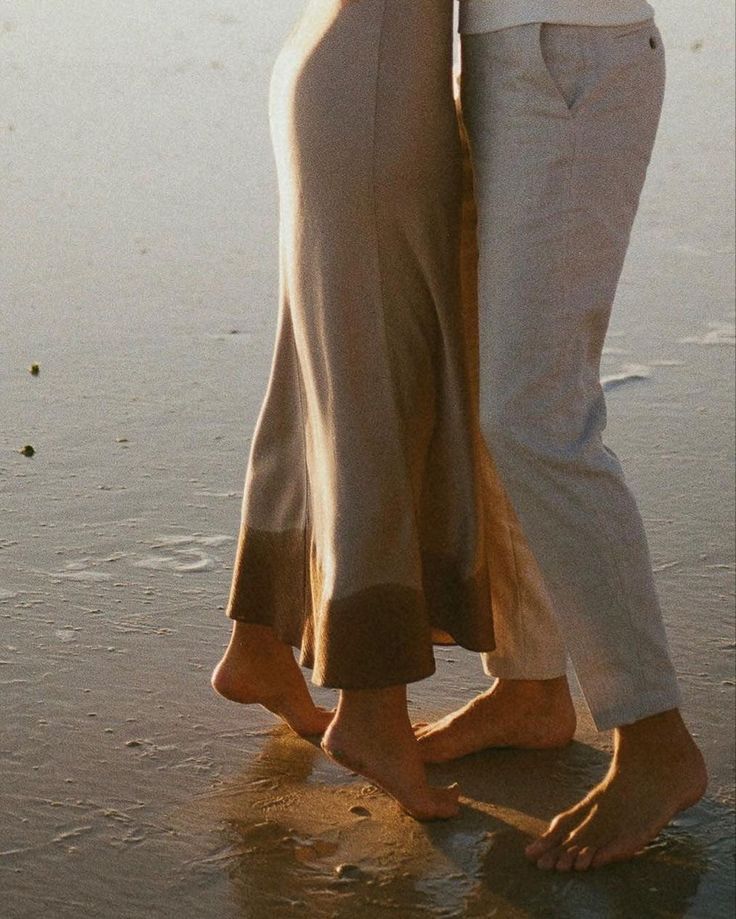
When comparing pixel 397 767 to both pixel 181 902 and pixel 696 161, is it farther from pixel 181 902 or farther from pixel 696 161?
pixel 696 161

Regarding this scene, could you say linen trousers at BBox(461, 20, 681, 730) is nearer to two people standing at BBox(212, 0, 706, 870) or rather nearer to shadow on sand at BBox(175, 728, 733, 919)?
two people standing at BBox(212, 0, 706, 870)

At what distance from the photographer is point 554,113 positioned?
2.74 metres

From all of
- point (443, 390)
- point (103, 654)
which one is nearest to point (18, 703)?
point (103, 654)

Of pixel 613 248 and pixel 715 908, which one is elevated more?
pixel 613 248

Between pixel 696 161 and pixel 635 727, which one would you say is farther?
pixel 696 161

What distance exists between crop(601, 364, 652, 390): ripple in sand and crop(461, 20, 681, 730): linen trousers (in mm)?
2202

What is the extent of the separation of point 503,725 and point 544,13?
1.11 metres

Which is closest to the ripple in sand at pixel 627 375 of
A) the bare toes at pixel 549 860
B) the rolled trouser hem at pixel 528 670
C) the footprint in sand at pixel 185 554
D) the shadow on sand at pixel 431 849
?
the footprint in sand at pixel 185 554

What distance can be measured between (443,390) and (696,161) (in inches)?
210

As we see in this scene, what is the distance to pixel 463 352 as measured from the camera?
2.93 meters

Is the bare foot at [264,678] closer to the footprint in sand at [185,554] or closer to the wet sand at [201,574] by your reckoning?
the wet sand at [201,574]

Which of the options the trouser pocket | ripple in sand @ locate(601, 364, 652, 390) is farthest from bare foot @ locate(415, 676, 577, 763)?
ripple in sand @ locate(601, 364, 652, 390)

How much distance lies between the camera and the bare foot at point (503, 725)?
3.15 metres

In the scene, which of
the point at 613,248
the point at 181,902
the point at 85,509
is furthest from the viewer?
the point at 85,509
